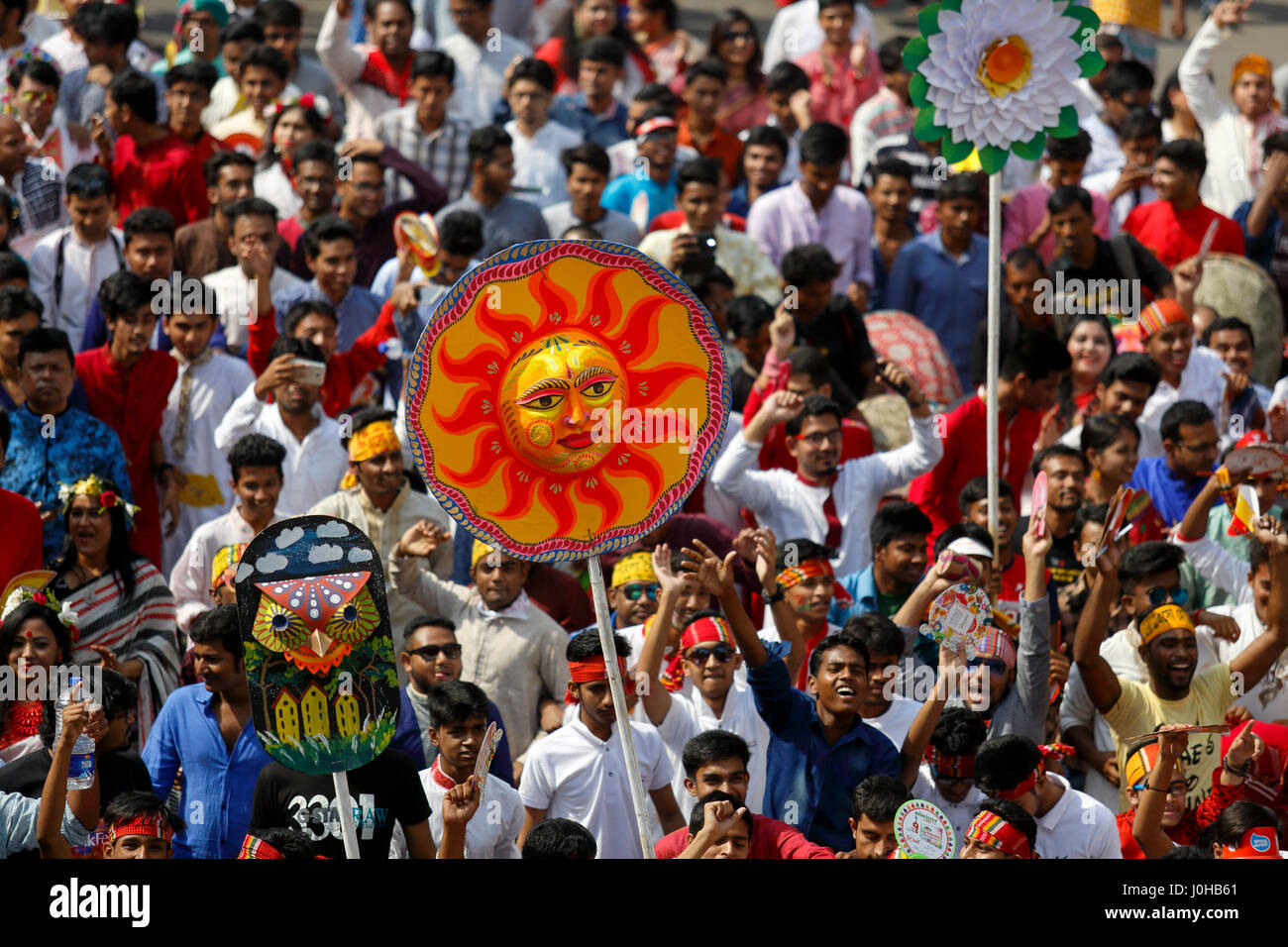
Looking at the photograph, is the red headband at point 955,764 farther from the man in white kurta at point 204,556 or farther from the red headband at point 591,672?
the man in white kurta at point 204,556

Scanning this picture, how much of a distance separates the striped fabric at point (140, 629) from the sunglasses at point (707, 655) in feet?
6.45

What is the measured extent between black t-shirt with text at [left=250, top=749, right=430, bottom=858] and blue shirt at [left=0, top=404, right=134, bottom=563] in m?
2.18

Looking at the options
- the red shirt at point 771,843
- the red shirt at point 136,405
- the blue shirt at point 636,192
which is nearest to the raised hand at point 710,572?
the red shirt at point 771,843

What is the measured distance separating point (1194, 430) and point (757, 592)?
2.16 meters

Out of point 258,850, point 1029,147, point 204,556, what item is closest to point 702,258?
point 1029,147

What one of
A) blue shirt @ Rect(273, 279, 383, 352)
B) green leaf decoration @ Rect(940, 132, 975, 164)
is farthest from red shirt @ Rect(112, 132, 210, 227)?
green leaf decoration @ Rect(940, 132, 975, 164)

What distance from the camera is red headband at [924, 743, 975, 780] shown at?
7246mm

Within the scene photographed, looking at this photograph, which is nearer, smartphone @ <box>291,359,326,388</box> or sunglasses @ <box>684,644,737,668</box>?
sunglasses @ <box>684,644,737,668</box>

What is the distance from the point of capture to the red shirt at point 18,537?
7.75 metres

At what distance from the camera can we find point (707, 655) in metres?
7.57

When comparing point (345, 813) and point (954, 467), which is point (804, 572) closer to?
point (954, 467)

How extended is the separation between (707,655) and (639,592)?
83 centimetres

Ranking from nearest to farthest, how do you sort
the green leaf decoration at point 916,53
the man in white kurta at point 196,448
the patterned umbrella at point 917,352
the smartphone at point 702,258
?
the green leaf decoration at point 916,53, the man in white kurta at point 196,448, the smartphone at point 702,258, the patterned umbrella at point 917,352

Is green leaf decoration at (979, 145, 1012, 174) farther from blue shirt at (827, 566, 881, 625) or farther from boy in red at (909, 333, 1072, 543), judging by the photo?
blue shirt at (827, 566, 881, 625)
